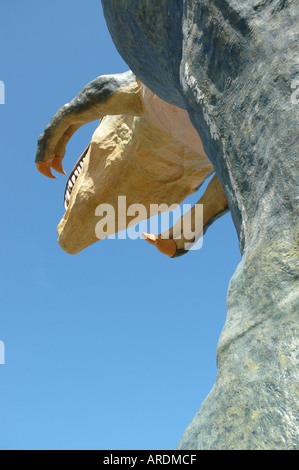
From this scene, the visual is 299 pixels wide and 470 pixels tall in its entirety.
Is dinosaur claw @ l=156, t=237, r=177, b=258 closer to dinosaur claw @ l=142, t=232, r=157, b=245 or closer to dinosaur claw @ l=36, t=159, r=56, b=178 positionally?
dinosaur claw @ l=142, t=232, r=157, b=245

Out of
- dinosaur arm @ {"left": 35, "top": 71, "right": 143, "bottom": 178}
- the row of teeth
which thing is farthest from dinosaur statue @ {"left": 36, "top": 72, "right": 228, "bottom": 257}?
the row of teeth

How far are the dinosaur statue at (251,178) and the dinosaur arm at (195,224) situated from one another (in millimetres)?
1973

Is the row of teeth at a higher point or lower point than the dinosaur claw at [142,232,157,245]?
higher

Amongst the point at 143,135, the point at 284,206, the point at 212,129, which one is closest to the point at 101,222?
the point at 143,135

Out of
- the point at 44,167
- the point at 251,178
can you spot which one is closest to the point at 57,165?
the point at 44,167

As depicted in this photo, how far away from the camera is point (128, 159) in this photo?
340 cm

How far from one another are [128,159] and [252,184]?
2.49m

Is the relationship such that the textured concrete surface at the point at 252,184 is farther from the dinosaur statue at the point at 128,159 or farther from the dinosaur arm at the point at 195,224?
the dinosaur arm at the point at 195,224

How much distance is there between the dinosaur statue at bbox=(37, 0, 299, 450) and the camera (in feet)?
2.31

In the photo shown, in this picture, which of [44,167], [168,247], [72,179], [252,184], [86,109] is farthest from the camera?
[72,179]

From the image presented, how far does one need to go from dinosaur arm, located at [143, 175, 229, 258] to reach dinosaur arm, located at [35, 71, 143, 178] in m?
0.71

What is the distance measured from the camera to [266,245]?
83 centimetres

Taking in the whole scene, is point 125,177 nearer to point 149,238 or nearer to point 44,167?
point 149,238

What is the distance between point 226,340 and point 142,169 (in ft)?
8.70
